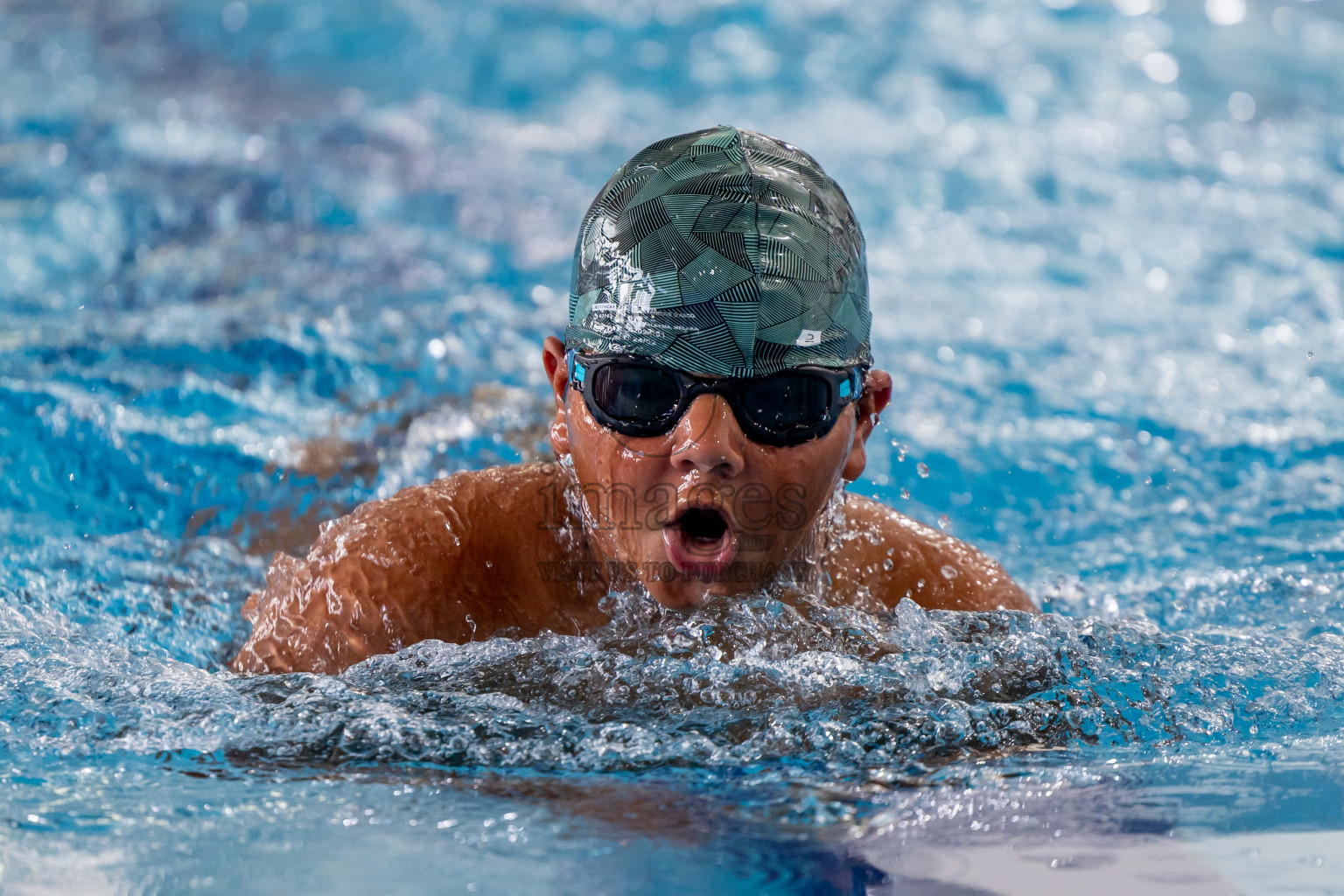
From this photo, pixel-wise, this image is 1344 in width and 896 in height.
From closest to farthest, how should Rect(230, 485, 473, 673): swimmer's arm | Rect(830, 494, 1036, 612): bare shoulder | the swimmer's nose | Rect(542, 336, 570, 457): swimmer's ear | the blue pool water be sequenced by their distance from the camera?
the blue pool water → the swimmer's nose → Rect(230, 485, 473, 673): swimmer's arm → Rect(542, 336, 570, 457): swimmer's ear → Rect(830, 494, 1036, 612): bare shoulder

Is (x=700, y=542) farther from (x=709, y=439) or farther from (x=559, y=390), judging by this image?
(x=559, y=390)

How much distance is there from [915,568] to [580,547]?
84cm

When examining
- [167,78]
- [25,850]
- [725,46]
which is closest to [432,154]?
[167,78]

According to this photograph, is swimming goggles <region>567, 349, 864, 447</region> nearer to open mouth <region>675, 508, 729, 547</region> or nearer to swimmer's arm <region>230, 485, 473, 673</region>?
open mouth <region>675, 508, 729, 547</region>

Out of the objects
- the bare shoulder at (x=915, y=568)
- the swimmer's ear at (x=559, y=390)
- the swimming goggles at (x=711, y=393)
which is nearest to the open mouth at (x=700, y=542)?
the swimming goggles at (x=711, y=393)

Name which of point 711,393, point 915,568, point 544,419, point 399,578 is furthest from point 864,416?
point 544,419

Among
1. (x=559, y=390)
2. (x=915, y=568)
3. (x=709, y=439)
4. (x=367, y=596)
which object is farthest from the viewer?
(x=915, y=568)

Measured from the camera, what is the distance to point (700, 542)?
229 centimetres

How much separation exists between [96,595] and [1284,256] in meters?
6.02

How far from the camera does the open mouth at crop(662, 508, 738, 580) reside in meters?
2.26

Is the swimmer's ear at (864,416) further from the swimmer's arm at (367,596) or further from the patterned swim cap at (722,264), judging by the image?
the swimmer's arm at (367,596)

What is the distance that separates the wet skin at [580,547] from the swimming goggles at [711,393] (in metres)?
0.02

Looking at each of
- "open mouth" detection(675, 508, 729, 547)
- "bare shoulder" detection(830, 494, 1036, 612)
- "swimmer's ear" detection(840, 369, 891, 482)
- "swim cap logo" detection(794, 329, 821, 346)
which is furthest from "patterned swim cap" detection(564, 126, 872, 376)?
"bare shoulder" detection(830, 494, 1036, 612)

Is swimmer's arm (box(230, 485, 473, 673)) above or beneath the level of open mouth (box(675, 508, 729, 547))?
beneath
